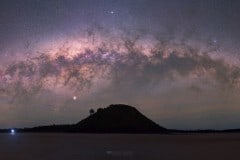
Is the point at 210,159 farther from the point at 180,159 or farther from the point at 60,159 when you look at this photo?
the point at 60,159

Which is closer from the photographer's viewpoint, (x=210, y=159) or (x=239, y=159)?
(x=239, y=159)

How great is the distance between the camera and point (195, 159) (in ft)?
280

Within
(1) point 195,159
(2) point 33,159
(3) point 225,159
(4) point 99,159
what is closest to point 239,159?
(3) point 225,159

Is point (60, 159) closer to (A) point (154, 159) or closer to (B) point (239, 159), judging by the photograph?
(A) point (154, 159)

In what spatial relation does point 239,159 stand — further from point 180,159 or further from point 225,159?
point 180,159

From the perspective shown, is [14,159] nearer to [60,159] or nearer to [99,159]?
[60,159]

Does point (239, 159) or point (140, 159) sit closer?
point (239, 159)

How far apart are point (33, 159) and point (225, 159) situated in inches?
1257

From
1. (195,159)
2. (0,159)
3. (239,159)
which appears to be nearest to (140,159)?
(195,159)

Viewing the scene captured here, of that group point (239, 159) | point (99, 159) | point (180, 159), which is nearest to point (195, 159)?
point (180, 159)

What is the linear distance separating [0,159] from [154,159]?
25553mm

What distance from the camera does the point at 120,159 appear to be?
81875 mm

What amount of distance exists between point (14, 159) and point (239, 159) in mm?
36323

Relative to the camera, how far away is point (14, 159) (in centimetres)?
8256
